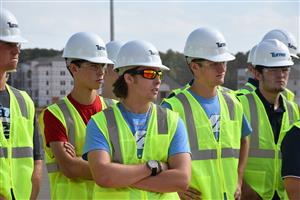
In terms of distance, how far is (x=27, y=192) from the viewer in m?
4.49

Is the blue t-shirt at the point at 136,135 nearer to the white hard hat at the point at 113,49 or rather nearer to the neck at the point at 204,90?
the neck at the point at 204,90

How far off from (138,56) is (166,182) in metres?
0.96

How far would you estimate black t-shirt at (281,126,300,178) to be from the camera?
416 centimetres

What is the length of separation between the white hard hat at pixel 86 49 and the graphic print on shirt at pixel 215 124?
1.05 metres

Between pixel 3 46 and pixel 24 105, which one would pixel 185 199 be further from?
pixel 3 46

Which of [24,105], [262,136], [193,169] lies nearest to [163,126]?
[193,169]

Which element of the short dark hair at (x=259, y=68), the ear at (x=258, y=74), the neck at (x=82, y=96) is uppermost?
the short dark hair at (x=259, y=68)

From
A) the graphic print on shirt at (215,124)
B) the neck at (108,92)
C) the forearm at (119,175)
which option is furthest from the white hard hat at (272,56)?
the forearm at (119,175)

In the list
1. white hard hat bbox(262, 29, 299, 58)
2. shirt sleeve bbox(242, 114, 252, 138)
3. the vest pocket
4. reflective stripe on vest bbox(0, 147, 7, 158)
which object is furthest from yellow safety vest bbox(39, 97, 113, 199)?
white hard hat bbox(262, 29, 299, 58)

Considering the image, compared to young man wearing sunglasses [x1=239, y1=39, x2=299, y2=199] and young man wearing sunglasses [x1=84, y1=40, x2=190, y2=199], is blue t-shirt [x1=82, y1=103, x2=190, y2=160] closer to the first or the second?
young man wearing sunglasses [x1=84, y1=40, x2=190, y2=199]

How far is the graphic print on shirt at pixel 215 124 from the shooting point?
491cm

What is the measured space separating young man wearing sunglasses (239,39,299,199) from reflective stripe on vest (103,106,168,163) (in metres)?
1.54

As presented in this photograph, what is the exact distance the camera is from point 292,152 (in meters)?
4.18

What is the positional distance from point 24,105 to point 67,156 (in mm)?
539
